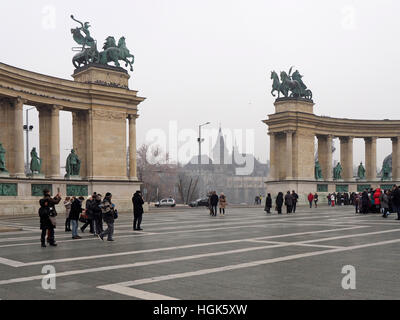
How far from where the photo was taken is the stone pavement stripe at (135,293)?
763 centimetres

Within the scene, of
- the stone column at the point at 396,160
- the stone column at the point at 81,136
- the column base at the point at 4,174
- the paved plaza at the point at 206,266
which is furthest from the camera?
the stone column at the point at 396,160

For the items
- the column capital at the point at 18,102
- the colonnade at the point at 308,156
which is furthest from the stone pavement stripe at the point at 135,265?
the colonnade at the point at 308,156

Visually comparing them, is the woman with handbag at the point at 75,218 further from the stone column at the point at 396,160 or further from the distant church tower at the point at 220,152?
the distant church tower at the point at 220,152

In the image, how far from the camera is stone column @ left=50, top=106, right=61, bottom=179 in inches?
1487

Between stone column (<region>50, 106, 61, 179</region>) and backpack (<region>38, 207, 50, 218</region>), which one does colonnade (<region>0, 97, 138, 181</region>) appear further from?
backpack (<region>38, 207, 50, 218</region>)

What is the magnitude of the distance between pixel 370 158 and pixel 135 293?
183 ft

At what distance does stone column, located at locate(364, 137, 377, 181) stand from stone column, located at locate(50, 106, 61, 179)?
3795cm

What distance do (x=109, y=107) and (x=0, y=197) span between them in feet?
42.2

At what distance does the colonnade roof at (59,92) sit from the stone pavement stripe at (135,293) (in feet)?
91.9

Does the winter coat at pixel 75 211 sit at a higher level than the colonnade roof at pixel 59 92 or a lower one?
lower

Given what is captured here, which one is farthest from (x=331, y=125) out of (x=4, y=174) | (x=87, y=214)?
(x=87, y=214)

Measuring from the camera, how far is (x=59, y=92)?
3794cm

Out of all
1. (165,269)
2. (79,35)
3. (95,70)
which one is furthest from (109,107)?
(165,269)

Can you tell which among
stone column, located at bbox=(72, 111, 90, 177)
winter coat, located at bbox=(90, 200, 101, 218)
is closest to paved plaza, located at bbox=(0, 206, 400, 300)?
winter coat, located at bbox=(90, 200, 101, 218)
